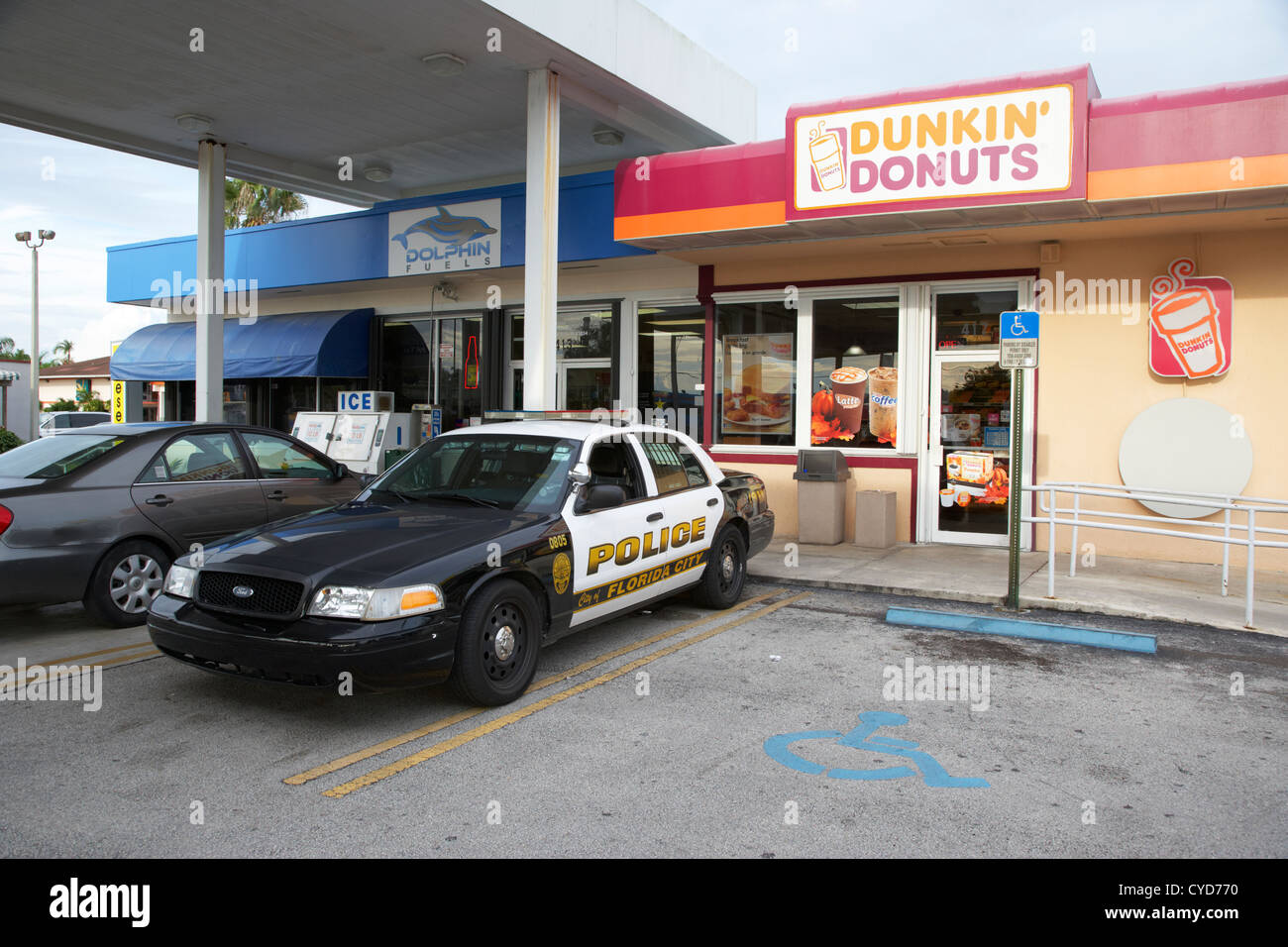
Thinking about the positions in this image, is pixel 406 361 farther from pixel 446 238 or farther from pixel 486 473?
pixel 486 473

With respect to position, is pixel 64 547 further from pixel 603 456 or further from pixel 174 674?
pixel 603 456

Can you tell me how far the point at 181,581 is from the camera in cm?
530

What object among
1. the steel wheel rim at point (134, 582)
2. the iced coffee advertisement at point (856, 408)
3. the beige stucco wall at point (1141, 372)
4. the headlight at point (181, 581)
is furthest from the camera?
the iced coffee advertisement at point (856, 408)

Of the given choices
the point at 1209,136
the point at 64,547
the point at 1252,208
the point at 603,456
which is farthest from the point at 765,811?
the point at 1252,208

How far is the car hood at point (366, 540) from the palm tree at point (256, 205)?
32.6 metres

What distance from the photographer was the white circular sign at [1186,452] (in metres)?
10.1

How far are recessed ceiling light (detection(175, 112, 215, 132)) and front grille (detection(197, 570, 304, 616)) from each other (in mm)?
10941

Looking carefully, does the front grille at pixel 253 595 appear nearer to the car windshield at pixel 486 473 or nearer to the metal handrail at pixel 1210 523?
the car windshield at pixel 486 473

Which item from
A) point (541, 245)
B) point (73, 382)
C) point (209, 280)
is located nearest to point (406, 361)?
point (209, 280)

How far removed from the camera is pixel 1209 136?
8.48 meters

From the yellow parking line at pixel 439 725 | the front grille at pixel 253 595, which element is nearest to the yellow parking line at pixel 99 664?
the front grille at pixel 253 595

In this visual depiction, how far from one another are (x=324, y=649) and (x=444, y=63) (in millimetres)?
8231

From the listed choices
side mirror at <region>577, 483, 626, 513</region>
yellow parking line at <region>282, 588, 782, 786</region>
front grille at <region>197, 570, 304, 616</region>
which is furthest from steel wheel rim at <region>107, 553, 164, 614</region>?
side mirror at <region>577, 483, 626, 513</region>

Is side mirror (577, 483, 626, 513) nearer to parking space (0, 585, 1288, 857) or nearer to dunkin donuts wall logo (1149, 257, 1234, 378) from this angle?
parking space (0, 585, 1288, 857)
